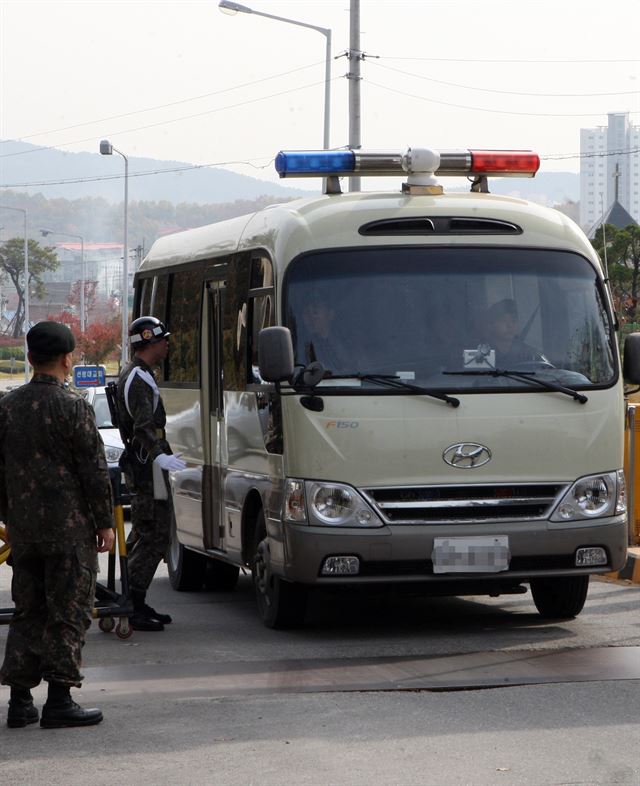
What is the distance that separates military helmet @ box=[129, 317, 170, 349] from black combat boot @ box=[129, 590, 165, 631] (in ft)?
5.38

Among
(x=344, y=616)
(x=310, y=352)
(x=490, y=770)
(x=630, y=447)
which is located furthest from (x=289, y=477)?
(x=630, y=447)

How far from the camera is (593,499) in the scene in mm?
10211

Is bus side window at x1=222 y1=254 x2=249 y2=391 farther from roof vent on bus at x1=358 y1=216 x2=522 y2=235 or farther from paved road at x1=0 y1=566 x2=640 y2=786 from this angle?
paved road at x1=0 y1=566 x2=640 y2=786

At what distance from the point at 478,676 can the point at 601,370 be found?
2.49m

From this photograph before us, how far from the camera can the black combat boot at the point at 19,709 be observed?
7617 millimetres

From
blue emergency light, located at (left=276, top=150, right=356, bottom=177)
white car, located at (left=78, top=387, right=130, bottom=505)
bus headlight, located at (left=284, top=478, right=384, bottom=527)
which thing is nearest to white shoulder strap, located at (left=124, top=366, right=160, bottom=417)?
bus headlight, located at (left=284, top=478, right=384, bottom=527)

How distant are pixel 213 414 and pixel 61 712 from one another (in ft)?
15.7

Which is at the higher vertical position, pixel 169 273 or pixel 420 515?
pixel 169 273

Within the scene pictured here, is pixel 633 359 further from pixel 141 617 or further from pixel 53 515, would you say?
pixel 53 515

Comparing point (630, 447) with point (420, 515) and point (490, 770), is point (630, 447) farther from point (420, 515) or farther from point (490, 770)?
point (490, 770)

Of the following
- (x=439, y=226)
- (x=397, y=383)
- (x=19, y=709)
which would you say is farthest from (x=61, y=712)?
(x=439, y=226)

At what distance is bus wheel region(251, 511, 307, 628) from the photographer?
10.5m

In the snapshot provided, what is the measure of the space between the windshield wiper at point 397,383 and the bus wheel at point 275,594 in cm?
126

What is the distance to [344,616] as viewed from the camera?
453 inches
